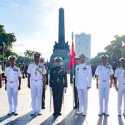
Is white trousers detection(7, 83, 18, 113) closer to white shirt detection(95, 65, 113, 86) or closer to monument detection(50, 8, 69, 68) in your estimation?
white shirt detection(95, 65, 113, 86)

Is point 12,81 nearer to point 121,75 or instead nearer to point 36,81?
point 36,81

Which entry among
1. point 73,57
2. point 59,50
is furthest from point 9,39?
point 73,57

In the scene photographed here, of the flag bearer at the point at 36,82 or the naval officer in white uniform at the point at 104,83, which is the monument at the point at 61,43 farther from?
the naval officer in white uniform at the point at 104,83

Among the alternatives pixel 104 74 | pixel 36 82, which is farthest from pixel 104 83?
pixel 36 82

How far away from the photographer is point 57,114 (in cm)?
1623

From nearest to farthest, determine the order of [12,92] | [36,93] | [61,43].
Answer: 1. [12,92]
2. [36,93]
3. [61,43]

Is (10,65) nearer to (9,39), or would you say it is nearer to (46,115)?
(46,115)

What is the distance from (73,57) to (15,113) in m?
5.22

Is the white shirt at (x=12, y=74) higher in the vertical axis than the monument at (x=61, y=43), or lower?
lower

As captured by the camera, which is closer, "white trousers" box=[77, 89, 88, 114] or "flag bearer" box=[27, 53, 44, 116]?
"flag bearer" box=[27, 53, 44, 116]

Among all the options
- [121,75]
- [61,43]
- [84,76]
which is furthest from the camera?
[61,43]

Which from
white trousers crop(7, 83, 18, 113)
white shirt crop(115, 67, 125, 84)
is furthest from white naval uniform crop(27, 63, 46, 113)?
white shirt crop(115, 67, 125, 84)

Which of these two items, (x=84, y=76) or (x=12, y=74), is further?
(x=84, y=76)

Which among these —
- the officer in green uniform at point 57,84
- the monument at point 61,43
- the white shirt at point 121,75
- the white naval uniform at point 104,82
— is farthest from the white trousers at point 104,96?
the monument at point 61,43
